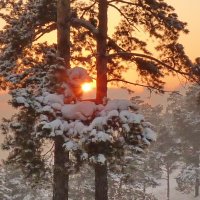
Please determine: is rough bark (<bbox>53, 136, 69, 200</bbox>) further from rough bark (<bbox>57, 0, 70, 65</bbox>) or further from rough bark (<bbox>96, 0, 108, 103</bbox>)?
rough bark (<bbox>57, 0, 70, 65</bbox>)

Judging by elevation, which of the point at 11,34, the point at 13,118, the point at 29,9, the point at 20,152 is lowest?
the point at 20,152

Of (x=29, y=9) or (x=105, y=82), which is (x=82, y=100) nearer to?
(x=105, y=82)

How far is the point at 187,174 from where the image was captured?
47719 mm

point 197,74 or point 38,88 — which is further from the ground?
point 197,74

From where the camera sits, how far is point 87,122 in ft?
35.0

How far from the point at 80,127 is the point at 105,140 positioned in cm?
84

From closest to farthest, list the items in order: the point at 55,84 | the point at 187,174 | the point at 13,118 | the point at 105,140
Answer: the point at 105,140, the point at 55,84, the point at 13,118, the point at 187,174

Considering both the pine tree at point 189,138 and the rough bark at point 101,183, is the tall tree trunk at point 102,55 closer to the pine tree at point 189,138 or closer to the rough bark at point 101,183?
the rough bark at point 101,183

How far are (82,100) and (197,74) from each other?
394 cm

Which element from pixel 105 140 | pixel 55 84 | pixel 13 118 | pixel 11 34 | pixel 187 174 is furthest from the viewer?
pixel 187 174

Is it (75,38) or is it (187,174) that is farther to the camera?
(187,174)

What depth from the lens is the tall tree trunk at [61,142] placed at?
38.1ft

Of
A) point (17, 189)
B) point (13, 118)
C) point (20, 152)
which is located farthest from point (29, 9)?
point (17, 189)

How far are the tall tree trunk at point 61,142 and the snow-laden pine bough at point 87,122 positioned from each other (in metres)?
0.73
